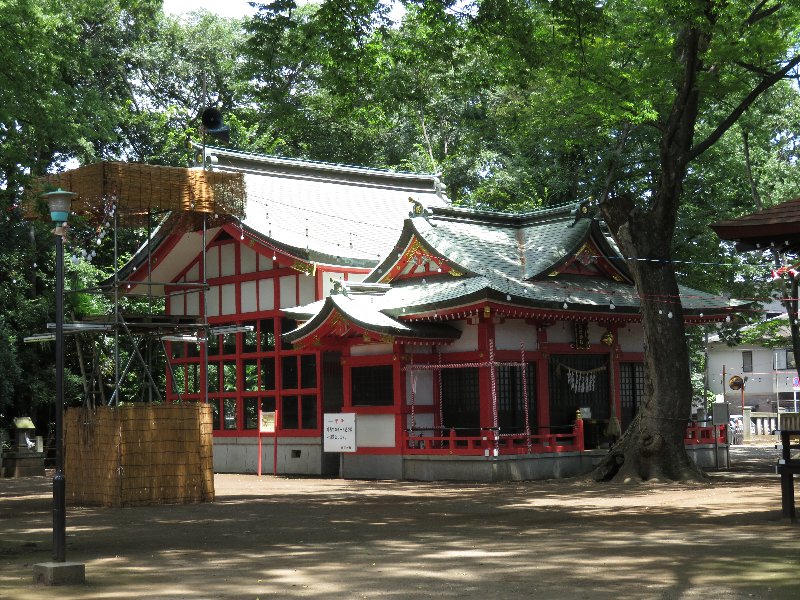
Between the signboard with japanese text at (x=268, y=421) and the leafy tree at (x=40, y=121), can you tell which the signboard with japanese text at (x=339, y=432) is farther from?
the leafy tree at (x=40, y=121)

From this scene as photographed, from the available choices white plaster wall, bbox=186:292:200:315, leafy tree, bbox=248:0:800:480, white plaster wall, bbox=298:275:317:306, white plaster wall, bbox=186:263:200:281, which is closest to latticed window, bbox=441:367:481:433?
leafy tree, bbox=248:0:800:480

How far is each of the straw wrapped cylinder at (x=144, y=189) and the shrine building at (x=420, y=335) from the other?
5.88 ft

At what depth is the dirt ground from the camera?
10.1 metres

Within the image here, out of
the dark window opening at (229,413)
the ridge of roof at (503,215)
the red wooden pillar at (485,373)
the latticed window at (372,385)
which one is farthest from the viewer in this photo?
the dark window opening at (229,413)

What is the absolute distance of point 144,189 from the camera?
63.3ft

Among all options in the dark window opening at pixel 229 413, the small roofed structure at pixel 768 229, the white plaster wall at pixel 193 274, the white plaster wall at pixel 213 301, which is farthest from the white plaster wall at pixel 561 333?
the small roofed structure at pixel 768 229

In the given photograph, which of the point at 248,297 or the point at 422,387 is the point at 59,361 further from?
the point at 248,297

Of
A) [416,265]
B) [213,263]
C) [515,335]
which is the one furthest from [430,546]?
[213,263]

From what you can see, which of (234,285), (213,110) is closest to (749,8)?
(213,110)

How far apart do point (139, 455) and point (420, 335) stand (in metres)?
8.25

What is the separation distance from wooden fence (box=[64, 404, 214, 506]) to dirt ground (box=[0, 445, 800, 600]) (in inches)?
25.2

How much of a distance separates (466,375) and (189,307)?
35.9 ft

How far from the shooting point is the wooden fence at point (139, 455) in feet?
62.1

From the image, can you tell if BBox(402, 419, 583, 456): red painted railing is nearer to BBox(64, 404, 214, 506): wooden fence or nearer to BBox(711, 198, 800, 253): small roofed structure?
BBox(64, 404, 214, 506): wooden fence
